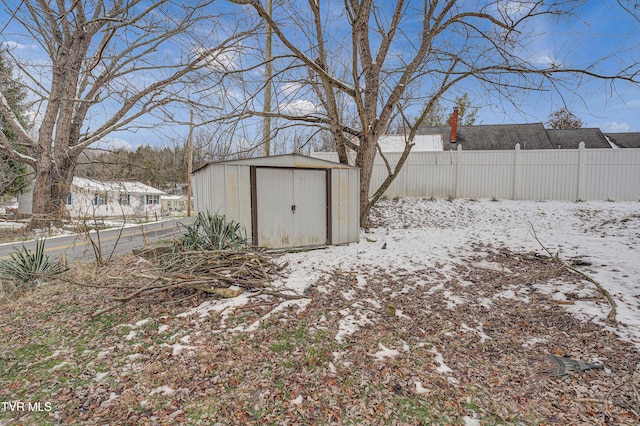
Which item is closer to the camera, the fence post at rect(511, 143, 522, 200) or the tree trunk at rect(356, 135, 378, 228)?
the tree trunk at rect(356, 135, 378, 228)

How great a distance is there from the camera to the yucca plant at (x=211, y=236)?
4456 mm

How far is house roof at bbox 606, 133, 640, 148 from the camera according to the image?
20.3 meters

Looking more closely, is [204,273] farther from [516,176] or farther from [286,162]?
[516,176]

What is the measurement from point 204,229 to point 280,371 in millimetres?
2842

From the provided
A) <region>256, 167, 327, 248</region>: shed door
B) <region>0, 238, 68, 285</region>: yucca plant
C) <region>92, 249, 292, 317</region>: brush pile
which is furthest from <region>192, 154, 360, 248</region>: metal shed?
<region>0, 238, 68, 285</region>: yucca plant

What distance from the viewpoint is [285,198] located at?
609cm

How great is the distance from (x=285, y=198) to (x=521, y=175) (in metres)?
9.31

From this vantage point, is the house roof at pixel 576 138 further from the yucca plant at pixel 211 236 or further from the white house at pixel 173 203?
the white house at pixel 173 203

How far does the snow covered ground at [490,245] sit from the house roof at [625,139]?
50.2ft

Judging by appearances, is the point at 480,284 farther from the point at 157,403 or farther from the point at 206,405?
the point at 157,403

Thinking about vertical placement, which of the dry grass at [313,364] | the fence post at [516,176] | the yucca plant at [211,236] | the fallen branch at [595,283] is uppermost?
the fence post at [516,176]

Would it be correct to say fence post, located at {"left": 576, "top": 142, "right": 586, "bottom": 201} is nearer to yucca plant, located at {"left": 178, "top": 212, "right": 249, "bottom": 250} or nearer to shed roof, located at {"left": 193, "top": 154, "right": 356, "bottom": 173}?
shed roof, located at {"left": 193, "top": 154, "right": 356, "bottom": 173}

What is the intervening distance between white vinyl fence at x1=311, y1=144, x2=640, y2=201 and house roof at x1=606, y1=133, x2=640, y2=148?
46.3 feet

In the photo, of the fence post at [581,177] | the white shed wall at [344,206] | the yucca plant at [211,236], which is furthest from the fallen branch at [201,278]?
the fence post at [581,177]
